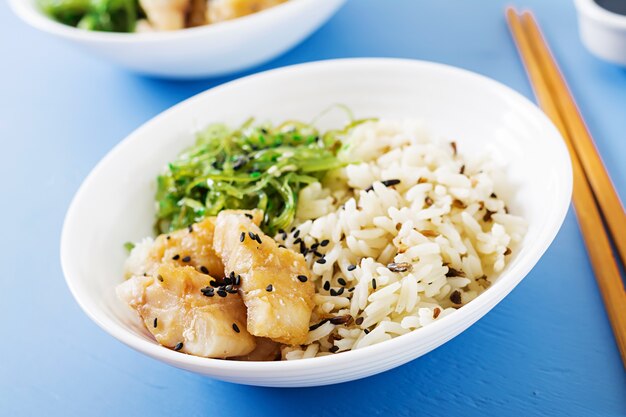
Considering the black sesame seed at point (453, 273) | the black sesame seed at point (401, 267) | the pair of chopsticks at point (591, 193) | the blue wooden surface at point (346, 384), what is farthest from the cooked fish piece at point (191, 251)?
the pair of chopsticks at point (591, 193)

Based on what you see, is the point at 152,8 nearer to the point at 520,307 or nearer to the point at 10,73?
the point at 10,73

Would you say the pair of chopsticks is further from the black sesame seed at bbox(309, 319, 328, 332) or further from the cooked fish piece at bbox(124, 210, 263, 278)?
the cooked fish piece at bbox(124, 210, 263, 278)

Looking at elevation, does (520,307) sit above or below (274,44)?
below

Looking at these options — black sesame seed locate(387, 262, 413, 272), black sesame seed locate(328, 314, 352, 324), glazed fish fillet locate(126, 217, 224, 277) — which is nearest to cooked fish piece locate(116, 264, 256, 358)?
glazed fish fillet locate(126, 217, 224, 277)

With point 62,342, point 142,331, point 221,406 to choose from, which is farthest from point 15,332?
point 221,406

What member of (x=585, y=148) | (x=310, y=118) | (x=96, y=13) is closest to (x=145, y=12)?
(x=96, y=13)

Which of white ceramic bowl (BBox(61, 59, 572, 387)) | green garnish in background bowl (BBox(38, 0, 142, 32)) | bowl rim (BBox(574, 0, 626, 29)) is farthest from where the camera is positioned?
green garnish in background bowl (BBox(38, 0, 142, 32))
